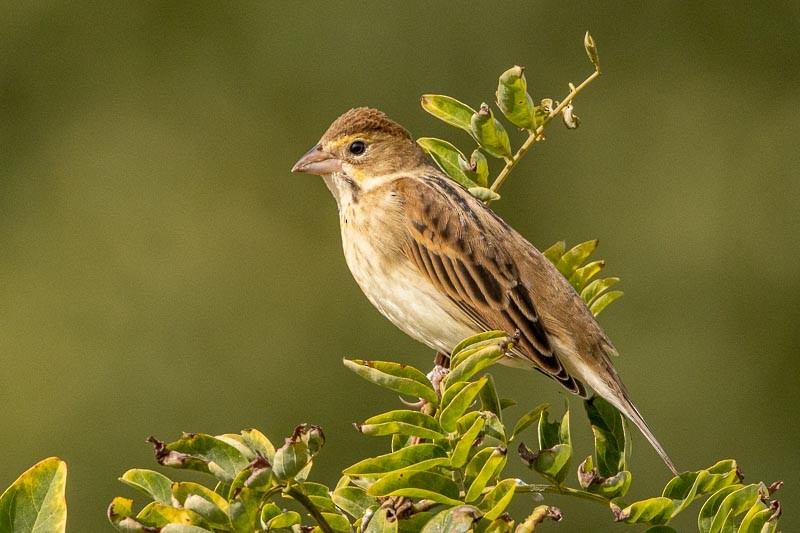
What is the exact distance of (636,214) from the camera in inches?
385

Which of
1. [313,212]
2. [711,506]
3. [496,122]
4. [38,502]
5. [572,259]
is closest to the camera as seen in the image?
[38,502]

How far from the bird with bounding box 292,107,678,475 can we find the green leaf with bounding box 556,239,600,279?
0.05 metres

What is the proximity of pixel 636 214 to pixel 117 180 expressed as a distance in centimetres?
412

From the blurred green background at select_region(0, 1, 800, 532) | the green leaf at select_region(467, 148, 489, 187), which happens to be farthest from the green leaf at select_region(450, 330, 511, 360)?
the blurred green background at select_region(0, 1, 800, 532)

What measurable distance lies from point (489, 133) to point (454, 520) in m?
1.30

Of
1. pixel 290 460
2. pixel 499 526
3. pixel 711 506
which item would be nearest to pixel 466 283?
pixel 711 506

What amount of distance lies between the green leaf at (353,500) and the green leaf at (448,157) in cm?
123

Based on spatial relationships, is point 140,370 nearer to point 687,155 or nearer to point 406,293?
point 687,155

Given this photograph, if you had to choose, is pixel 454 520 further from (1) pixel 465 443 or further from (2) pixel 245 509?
(2) pixel 245 509

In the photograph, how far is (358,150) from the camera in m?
4.41

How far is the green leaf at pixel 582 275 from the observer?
3.75 m

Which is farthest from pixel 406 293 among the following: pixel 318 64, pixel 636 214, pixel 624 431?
pixel 318 64

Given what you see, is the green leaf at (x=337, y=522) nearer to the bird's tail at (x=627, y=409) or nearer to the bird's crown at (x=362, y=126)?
the bird's tail at (x=627, y=409)

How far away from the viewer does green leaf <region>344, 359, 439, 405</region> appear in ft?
8.40
